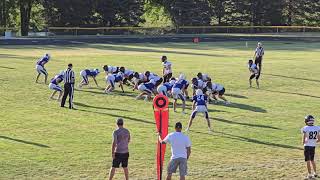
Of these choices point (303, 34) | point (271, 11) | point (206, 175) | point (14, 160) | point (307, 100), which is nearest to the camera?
point (206, 175)

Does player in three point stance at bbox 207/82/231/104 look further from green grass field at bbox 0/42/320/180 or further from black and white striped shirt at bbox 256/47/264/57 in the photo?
black and white striped shirt at bbox 256/47/264/57

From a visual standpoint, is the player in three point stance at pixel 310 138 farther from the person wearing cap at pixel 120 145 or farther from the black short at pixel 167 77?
the black short at pixel 167 77

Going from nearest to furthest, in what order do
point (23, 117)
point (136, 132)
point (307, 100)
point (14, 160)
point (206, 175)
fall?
point (206, 175) → point (14, 160) → point (136, 132) → point (23, 117) → point (307, 100)

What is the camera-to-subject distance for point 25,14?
7881 cm

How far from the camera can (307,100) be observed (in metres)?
27.0

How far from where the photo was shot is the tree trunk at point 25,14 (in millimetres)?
77812

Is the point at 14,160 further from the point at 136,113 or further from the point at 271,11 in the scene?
the point at 271,11

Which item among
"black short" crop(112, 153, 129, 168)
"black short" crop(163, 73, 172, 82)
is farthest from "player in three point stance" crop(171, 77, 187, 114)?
"black short" crop(112, 153, 129, 168)

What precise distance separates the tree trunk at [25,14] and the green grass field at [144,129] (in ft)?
133

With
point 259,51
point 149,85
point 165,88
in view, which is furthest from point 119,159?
point 259,51

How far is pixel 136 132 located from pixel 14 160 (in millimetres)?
4900

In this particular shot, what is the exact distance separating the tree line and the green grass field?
4336 cm

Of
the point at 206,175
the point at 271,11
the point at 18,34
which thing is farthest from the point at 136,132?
the point at 271,11

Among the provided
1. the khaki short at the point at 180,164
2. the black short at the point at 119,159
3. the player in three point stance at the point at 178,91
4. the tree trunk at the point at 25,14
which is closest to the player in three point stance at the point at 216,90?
the player in three point stance at the point at 178,91
